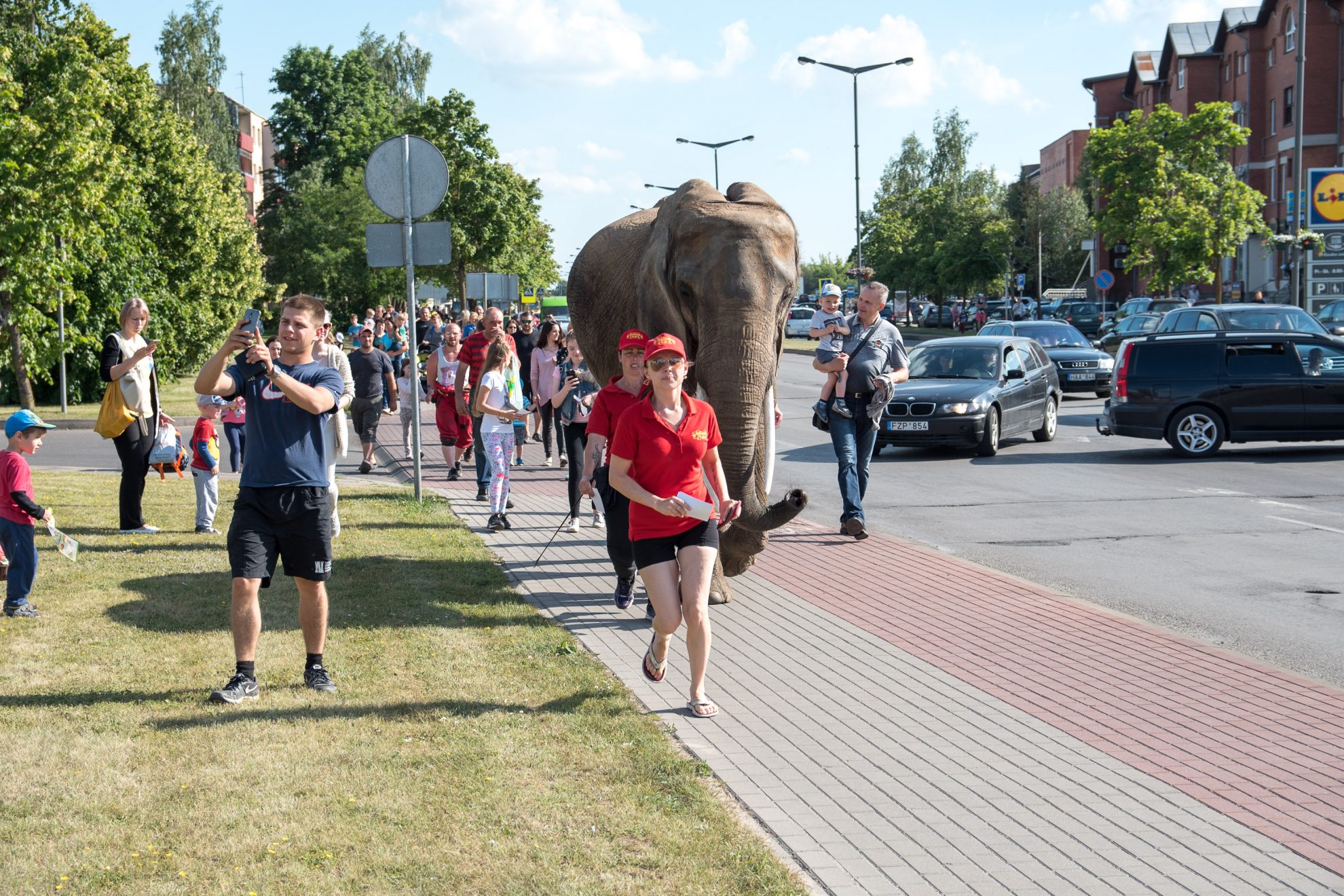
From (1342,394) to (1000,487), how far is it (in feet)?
17.6

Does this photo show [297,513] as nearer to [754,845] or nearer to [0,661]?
[0,661]

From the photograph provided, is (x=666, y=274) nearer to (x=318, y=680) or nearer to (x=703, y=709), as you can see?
(x=703, y=709)

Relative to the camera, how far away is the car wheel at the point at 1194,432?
18812 millimetres

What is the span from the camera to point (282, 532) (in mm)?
6801

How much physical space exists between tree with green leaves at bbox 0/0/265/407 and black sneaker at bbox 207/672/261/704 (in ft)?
68.2

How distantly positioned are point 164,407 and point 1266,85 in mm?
57323

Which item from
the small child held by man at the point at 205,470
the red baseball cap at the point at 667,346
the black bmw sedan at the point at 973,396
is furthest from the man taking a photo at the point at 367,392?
the red baseball cap at the point at 667,346

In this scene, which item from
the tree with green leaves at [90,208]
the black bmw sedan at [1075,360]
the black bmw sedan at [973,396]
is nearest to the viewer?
the black bmw sedan at [973,396]

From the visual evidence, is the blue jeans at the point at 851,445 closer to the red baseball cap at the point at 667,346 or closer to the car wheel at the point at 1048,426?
the red baseball cap at the point at 667,346

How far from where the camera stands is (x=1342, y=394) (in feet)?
60.2

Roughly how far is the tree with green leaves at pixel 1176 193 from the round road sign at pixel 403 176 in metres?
39.5

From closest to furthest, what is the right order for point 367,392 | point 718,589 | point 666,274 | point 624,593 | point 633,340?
point 633,340
point 666,274
point 624,593
point 718,589
point 367,392

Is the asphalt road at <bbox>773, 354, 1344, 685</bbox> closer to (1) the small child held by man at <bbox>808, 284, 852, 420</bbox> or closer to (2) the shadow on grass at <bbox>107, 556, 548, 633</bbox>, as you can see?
(1) the small child held by man at <bbox>808, 284, 852, 420</bbox>

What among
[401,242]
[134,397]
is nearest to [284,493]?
[134,397]
